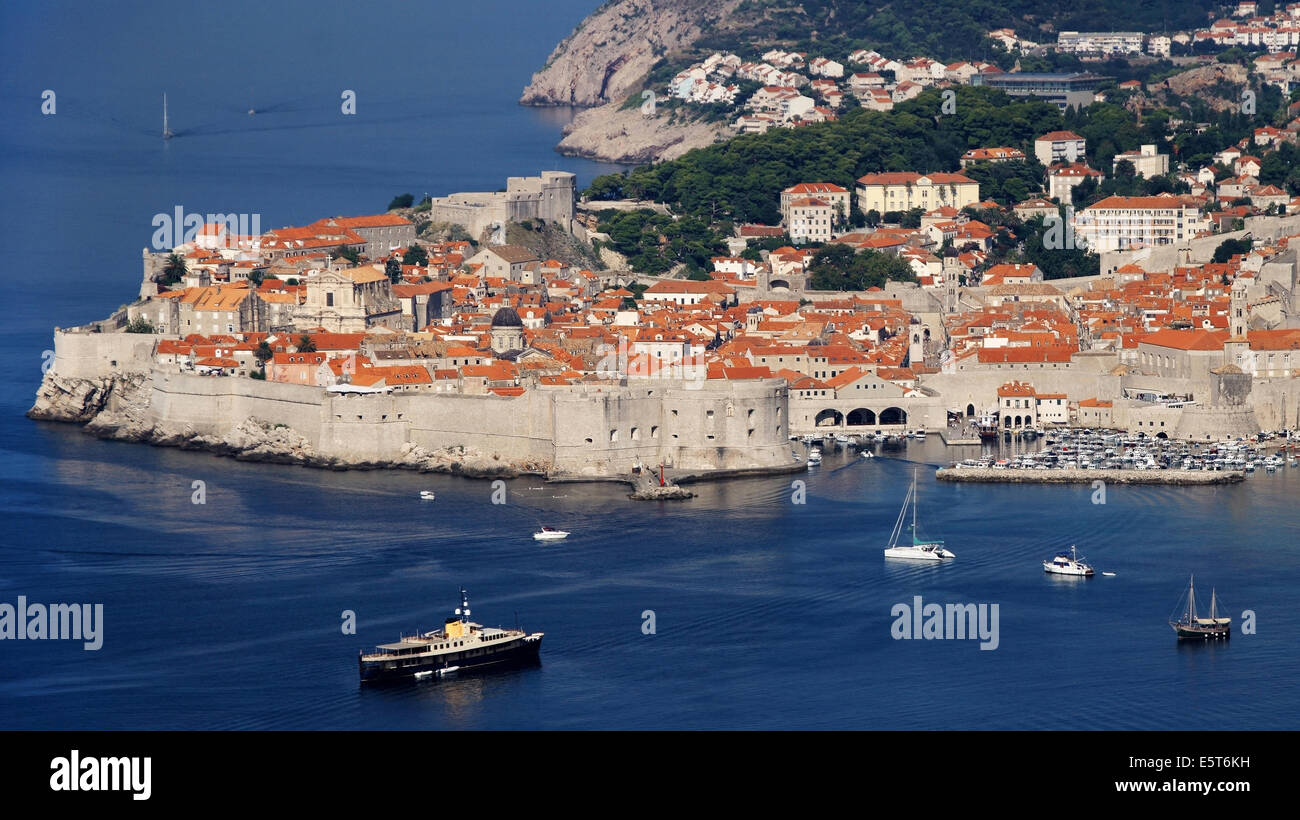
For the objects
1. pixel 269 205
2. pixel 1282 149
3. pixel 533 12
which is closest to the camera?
pixel 1282 149

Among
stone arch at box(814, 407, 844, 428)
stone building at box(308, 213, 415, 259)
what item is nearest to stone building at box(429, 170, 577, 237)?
stone building at box(308, 213, 415, 259)

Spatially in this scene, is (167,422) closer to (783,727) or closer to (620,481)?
(620,481)

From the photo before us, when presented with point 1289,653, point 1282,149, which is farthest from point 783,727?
point 1282,149

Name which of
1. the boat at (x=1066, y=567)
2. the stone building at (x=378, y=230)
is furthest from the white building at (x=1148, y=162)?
the boat at (x=1066, y=567)

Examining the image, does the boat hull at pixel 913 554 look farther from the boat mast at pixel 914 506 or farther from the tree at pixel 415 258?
the tree at pixel 415 258

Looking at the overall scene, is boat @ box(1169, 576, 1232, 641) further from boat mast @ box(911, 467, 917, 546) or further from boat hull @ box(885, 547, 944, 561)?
boat mast @ box(911, 467, 917, 546)
